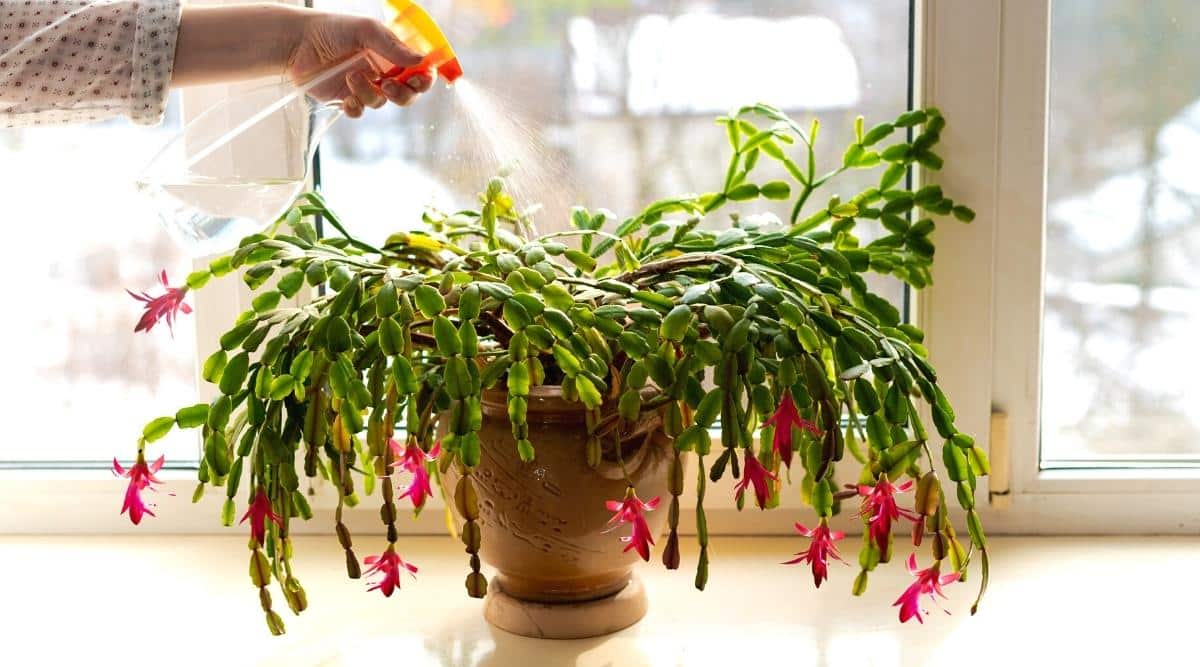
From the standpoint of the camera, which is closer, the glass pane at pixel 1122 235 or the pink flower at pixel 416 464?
the pink flower at pixel 416 464

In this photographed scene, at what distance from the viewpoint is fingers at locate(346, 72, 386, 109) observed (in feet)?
3.59

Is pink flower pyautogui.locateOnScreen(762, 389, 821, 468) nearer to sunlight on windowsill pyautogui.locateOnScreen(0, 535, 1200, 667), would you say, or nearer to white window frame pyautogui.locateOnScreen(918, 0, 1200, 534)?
sunlight on windowsill pyautogui.locateOnScreen(0, 535, 1200, 667)

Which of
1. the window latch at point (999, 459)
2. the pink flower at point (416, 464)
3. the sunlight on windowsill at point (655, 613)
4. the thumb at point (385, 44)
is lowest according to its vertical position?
the sunlight on windowsill at point (655, 613)

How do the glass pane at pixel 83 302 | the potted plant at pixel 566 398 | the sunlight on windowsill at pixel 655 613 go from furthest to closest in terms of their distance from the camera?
1. the glass pane at pixel 83 302
2. the sunlight on windowsill at pixel 655 613
3. the potted plant at pixel 566 398

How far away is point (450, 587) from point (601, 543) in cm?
29

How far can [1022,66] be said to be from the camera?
4.37ft

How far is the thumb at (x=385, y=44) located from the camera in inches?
41.0

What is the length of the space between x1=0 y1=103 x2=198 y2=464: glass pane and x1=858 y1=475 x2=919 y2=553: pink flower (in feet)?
2.84

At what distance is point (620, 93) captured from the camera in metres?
1.40

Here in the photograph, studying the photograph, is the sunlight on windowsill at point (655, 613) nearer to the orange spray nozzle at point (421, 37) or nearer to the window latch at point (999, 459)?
the window latch at point (999, 459)

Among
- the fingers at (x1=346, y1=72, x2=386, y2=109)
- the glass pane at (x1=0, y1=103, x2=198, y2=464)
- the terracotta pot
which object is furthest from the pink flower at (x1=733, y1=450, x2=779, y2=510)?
the glass pane at (x1=0, y1=103, x2=198, y2=464)

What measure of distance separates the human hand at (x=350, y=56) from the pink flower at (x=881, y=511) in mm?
523

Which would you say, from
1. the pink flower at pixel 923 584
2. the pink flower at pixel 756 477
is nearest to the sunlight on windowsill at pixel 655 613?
the pink flower at pixel 923 584

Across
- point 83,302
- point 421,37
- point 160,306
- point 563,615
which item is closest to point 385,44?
point 421,37
